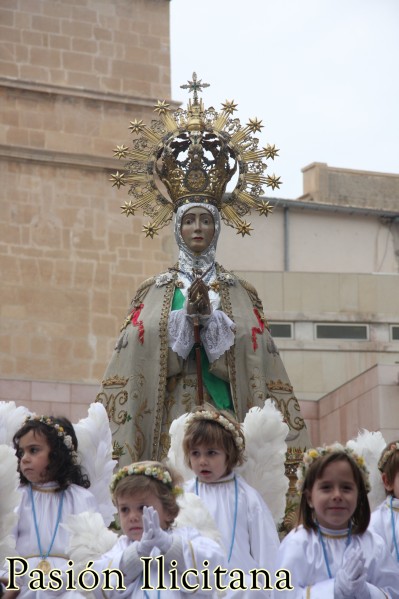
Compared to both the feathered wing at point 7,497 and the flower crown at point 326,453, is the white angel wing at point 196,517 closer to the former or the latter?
the flower crown at point 326,453

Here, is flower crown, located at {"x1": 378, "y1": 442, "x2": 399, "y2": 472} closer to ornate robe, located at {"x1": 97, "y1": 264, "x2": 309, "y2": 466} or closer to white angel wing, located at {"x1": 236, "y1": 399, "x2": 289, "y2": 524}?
white angel wing, located at {"x1": 236, "y1": 399, "x2": 289, "y2": 524}

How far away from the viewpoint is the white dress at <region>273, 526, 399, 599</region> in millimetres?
10727

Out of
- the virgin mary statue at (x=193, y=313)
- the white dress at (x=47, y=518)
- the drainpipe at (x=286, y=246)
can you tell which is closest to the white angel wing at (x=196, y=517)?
the white dress at (x=47, y=518)

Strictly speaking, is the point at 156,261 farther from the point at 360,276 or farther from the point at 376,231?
the point at 376,231

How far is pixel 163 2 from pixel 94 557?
21.8 meters

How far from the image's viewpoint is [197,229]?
15.2 m

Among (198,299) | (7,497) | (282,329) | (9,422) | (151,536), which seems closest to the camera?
(151,536)

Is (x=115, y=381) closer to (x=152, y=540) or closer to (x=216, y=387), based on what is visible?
(x=216, y=387)

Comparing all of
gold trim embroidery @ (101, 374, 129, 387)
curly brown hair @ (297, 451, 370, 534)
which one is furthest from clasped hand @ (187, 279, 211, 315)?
curly brown hair @ (297, 451, 370, 534)

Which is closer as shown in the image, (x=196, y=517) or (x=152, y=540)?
(x=152, y=540)

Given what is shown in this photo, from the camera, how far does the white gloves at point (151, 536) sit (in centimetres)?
998

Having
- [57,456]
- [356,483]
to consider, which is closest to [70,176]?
[57,456]

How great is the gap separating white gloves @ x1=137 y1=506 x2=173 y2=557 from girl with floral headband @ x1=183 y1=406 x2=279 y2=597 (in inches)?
59.1

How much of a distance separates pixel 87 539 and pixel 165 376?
4.21 metres
